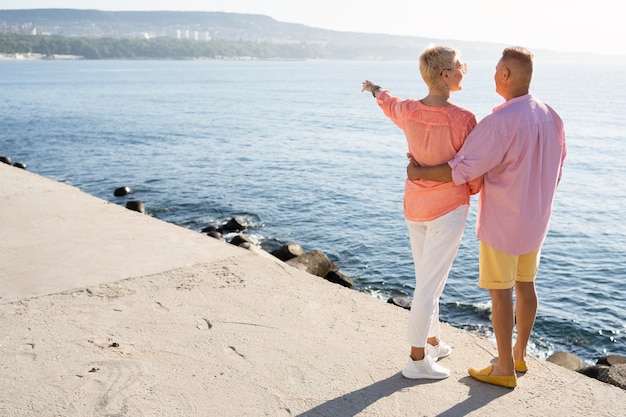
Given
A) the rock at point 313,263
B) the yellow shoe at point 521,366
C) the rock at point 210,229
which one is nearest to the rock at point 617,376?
the yellow shoe at point 521,366

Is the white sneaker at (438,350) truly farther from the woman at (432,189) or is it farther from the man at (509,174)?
the man at (509,174)

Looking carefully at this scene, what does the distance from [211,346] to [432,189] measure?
76.5 inches

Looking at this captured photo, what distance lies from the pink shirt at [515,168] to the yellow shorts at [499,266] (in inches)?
2.1

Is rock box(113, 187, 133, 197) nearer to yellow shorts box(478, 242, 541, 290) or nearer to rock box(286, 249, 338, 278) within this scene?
rock box(286, 249, 338, 278)

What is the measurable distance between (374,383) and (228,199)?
14.3 m

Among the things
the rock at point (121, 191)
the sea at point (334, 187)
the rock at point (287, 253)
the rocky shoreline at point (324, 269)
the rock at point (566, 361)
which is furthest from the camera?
the rock at point (121, 191)

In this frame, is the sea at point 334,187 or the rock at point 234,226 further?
the rock at point 234,226

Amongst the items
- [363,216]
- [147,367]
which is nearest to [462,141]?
[147,367]

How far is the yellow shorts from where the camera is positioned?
4.00 m

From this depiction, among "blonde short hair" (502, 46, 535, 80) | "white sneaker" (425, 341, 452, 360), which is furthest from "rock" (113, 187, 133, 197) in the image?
"blonde short hair" (502, 46, 535, 80)

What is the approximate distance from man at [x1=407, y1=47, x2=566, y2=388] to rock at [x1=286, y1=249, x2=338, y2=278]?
5992mm

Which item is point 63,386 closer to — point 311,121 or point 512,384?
point 512,384

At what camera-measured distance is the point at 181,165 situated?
2408 centimetres

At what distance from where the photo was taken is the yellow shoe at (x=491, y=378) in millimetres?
4180
